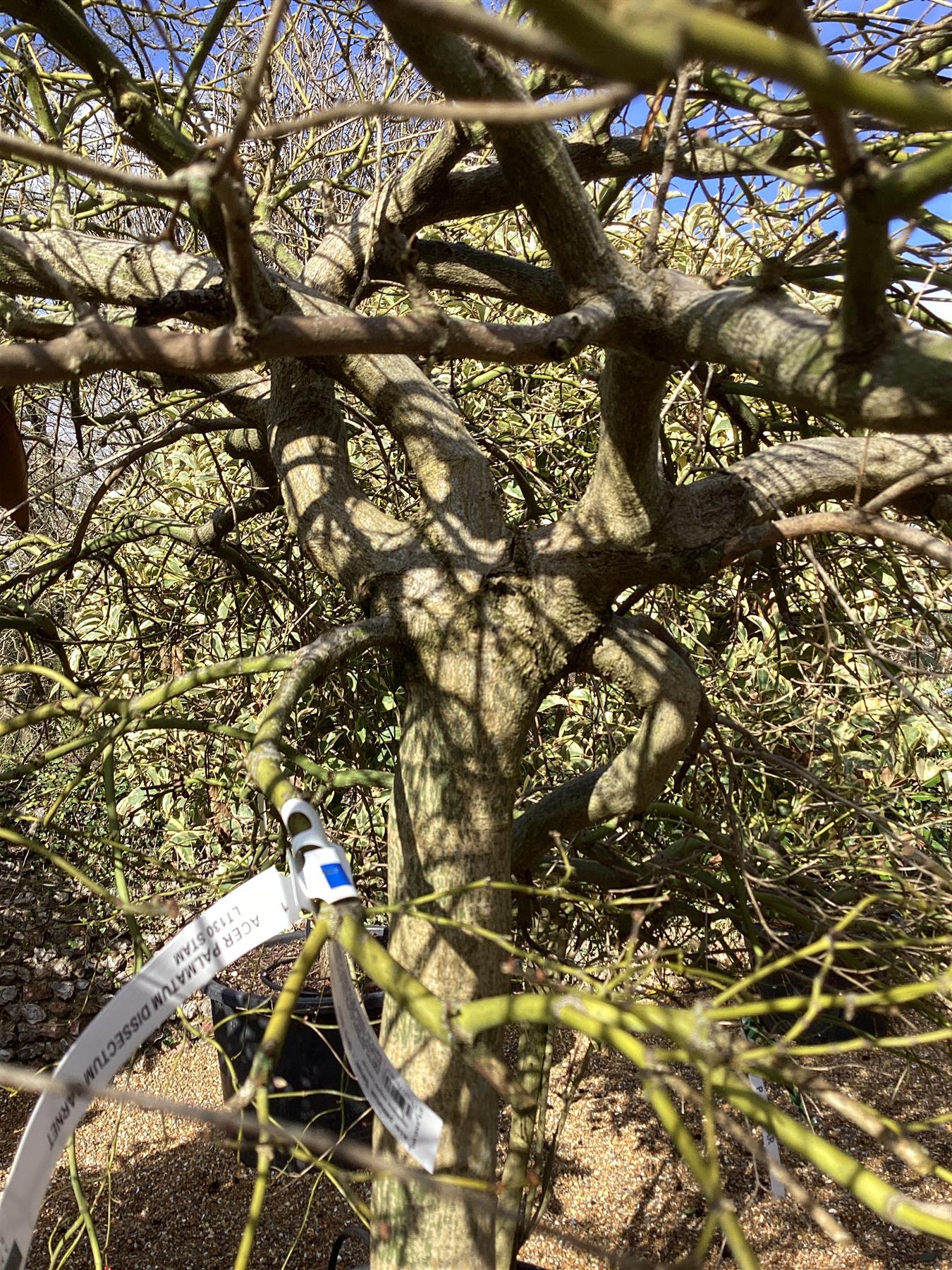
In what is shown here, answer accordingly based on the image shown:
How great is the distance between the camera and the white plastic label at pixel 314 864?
0.94m

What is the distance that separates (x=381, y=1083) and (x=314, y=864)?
219mm

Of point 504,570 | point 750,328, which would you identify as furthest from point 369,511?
point 750,328

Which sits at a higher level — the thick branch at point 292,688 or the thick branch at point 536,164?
the thick branch at point 536,164

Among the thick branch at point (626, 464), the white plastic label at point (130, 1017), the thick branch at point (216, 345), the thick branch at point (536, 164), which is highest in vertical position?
the thick branch at point (536, 164)

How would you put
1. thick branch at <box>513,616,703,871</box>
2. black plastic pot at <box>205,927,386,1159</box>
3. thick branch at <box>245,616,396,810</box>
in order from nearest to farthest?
thick branch at <box>245,616,396,810</box> → thick branch at <box>513,616,703,871</box> → black plastic pot at <box>205,927,386,1159</box>

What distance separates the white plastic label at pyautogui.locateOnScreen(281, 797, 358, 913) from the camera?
3.09 feet

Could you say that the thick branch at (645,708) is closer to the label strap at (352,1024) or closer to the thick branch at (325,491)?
the thick branch at (325,491)

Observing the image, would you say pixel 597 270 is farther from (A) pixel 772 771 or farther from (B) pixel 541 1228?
(A) pixel 772 771

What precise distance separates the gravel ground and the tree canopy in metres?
0.58

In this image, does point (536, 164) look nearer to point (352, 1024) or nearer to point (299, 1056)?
point (352, 1024)

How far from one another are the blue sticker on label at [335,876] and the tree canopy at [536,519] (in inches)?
1.5

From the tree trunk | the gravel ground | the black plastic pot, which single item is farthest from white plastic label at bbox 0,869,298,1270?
the black plastic pot

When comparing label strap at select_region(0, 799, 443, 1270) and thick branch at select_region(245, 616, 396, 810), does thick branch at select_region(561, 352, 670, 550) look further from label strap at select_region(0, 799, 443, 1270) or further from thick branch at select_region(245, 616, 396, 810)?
label strap at select_region(0, 799, 443, 1270)

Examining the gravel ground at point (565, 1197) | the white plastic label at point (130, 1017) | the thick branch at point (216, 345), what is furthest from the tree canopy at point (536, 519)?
the gravel ground at point (565, 1197)
